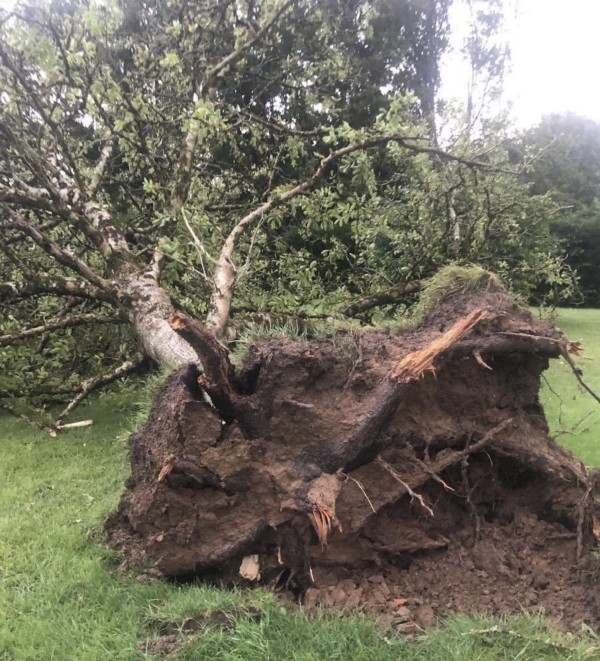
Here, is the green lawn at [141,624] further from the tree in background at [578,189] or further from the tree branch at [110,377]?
the tree in background at [578,189]

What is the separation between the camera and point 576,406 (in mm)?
7723

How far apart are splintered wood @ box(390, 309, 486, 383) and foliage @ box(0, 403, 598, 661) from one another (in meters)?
1.20

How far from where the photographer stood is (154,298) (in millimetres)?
5129

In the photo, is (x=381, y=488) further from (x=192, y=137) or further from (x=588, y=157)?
(x=588, y=157)

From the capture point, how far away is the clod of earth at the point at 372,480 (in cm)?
279

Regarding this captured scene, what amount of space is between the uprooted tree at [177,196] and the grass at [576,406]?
6.06 ft

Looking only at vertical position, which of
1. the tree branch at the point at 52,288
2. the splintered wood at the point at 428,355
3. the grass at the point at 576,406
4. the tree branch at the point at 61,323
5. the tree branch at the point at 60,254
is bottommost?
the grass at the point at 576,406

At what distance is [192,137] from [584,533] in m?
5.78

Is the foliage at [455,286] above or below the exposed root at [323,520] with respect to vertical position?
above

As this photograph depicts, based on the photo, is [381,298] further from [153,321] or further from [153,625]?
[153,625]

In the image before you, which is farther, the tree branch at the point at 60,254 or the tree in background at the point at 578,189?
the tree in background at the point at 578,189

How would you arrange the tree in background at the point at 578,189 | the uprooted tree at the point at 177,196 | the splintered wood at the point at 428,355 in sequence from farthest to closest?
the tree in background at the point at 578,189 < the uprooted tree at the point at 177,196 < the splintered wood at the point at 428,355

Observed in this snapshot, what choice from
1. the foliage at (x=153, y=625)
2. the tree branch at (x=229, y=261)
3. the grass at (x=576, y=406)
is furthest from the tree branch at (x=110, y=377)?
the grass at (x=576, y=406)

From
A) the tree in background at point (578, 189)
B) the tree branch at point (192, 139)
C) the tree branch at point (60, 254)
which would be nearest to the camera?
the tree branch at point (60, 254)
